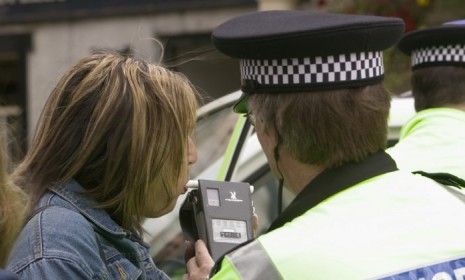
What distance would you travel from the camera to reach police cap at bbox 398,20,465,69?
12.1 ft

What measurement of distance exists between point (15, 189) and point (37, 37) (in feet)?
36.5

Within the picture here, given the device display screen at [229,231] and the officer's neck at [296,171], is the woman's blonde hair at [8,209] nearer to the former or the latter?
the device display screen at [229,231]

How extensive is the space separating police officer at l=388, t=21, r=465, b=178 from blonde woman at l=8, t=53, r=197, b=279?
3.88 ft

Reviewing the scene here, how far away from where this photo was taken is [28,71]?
520 inches

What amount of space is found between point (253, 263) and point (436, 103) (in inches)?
76.5

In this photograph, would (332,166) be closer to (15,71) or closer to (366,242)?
(366,242)

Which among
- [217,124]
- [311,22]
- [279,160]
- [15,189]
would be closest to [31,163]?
[15,189]

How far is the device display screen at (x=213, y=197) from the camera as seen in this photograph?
8.25ft

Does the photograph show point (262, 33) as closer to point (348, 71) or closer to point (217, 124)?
point (348, 71)

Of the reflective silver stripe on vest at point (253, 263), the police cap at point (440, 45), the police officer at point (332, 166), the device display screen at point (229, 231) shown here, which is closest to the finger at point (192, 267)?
the police officer at point (332, 166)

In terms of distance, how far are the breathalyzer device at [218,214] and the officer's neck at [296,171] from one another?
29cm

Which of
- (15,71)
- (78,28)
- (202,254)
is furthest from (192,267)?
(15,71)

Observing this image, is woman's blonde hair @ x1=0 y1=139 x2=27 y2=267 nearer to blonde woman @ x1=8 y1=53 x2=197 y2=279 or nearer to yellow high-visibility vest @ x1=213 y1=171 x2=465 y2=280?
blonde woman @ x1=8 y1=53 x2=197 y2=279

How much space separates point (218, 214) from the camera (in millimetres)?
2504
